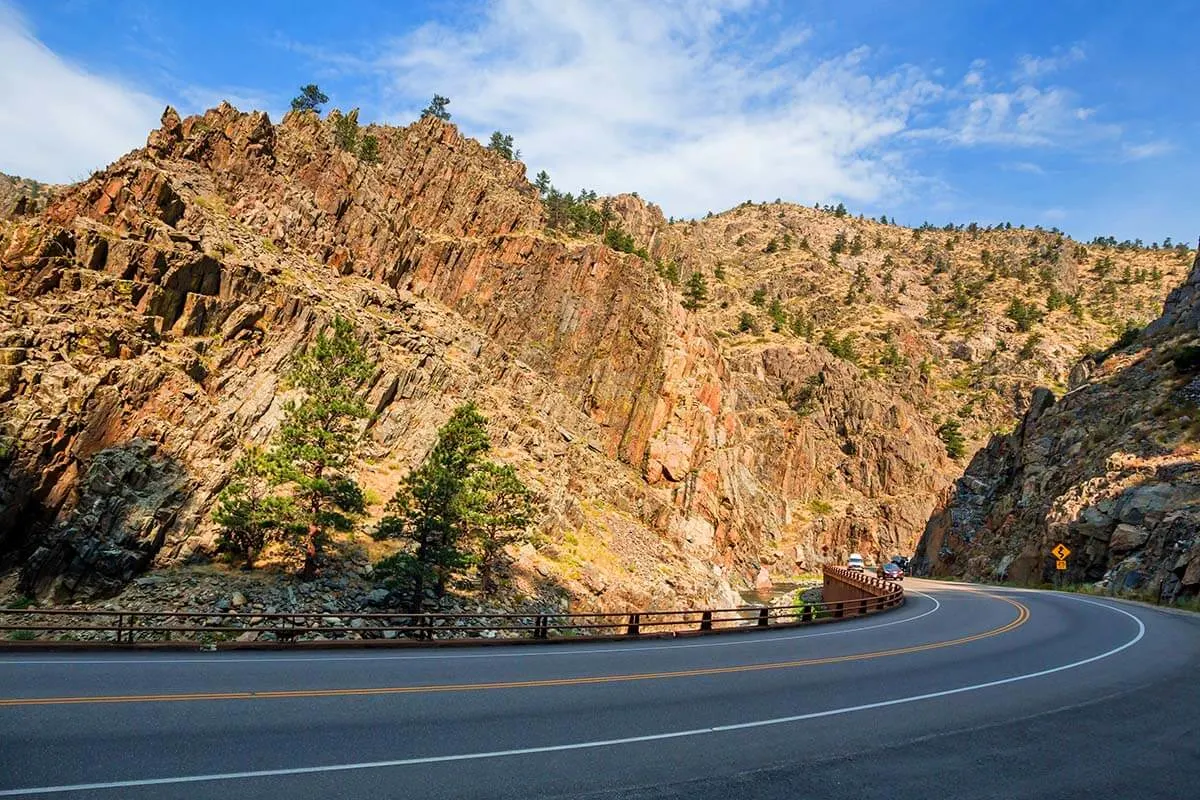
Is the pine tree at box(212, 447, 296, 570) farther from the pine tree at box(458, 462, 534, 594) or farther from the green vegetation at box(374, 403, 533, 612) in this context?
the pine tree at box(458, 462, 534, 594)

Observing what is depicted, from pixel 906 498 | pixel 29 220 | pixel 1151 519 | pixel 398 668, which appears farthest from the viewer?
pixel 906 498

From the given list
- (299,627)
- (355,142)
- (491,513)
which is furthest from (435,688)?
(355,142)

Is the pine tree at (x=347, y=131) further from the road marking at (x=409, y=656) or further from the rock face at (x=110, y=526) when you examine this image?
the road marking at (x=409, y=656)

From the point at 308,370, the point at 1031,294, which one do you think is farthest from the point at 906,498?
the point at 308,370

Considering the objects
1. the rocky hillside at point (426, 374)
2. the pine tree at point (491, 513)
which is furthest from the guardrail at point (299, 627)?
the rocky hillside at point (426, 374)

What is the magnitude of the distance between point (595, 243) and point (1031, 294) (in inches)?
4934

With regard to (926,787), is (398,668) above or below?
below

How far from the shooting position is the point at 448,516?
96.0 ft

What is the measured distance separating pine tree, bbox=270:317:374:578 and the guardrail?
400cm

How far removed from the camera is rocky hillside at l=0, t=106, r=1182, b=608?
2912 centimetres

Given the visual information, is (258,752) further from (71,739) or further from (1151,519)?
(1151,519)

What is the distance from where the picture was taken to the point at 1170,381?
48.3 meters

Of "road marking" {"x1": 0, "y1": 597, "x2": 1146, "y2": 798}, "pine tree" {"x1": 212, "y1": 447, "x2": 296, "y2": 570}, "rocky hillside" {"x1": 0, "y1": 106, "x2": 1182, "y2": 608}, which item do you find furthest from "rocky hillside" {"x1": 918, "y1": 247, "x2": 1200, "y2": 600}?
"pine tree" {"x1": 212, "y1": 447, "x2": 296, "y2": 570}

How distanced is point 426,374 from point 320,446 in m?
19.2
